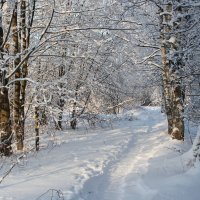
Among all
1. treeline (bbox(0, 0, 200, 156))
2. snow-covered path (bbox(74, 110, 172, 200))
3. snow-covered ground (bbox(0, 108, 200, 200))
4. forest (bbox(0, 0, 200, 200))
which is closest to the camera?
snow-covered ground (bbox(0, 108, 200, 200))

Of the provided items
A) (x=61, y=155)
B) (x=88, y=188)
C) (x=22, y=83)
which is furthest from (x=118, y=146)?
(x=88, y=188)

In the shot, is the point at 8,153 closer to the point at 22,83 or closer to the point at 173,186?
the point at 22,83

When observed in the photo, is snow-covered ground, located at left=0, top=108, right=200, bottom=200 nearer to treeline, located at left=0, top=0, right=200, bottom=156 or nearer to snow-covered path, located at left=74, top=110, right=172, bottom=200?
snow-covered path, located at left=74, top=110, right=172, bottom=200

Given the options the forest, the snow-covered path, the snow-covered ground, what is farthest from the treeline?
the snow-covered path

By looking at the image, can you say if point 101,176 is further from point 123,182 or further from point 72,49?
point 72,49

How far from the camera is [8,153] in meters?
11.9

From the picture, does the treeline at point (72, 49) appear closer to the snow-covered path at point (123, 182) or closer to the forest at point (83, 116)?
the forest at point (83, 116)

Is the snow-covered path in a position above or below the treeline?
below

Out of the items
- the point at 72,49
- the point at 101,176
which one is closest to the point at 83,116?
the point at 72,49

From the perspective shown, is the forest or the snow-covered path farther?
the forest

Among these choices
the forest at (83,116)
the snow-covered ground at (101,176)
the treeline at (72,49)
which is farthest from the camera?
the treeline at (72,49)

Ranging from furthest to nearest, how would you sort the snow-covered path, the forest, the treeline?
1. the treeline
2. the forest
3. the snow-covered path

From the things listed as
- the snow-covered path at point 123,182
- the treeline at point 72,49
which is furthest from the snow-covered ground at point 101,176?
the treeline at point 72,49

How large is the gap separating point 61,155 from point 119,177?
306cm
